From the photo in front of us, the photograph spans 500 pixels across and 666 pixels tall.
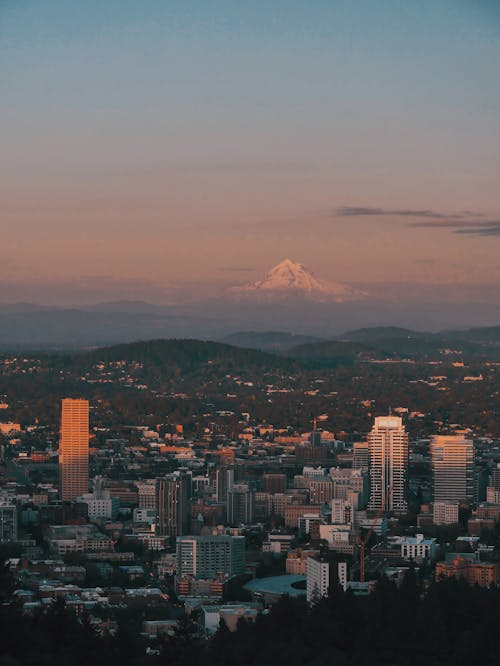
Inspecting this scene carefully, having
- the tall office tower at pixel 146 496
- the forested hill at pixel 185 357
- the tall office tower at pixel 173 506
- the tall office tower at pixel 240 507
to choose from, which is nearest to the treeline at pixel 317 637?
the tall office tower at pixel 173 506

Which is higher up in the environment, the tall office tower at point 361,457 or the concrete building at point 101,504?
the tall office tower at point 361,457

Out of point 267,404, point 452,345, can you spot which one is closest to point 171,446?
point 267,404

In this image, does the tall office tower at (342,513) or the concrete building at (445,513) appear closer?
the tall office tower at (342,513)

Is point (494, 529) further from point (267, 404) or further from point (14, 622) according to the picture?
point (267, 404)

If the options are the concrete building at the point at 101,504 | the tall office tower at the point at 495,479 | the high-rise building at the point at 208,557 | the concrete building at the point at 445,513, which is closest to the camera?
the high-rise building at the point at 208,557

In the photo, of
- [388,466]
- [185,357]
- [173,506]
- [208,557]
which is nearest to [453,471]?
[388,466]

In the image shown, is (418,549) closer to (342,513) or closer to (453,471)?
(342,513)

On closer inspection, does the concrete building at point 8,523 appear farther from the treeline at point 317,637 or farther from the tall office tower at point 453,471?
the treeline at point 317,637
